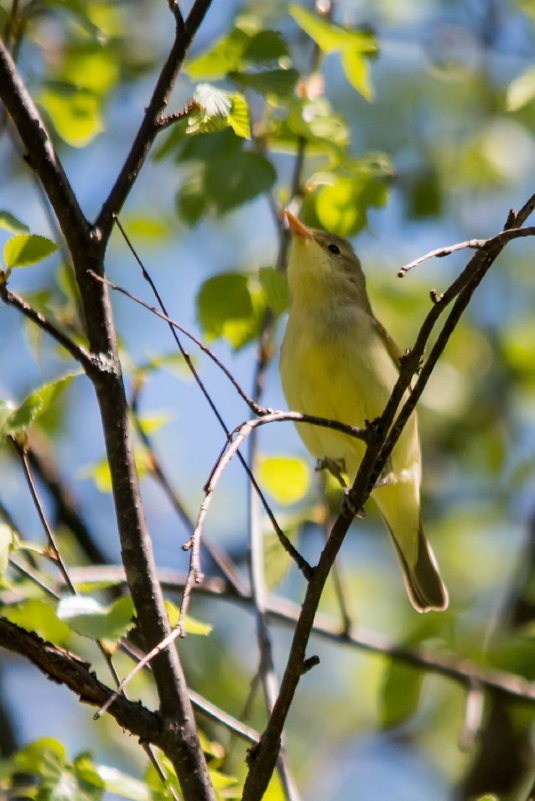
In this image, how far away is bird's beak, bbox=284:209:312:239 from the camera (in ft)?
14.0

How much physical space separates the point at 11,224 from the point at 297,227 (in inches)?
85.7

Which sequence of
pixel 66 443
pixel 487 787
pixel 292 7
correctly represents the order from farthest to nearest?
pixel 66 443 → pixel 487 787 → pixel 292 7

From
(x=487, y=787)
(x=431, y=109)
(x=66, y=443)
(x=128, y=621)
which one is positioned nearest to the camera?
(x=128, y=621)

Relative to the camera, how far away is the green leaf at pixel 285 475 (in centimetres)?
421

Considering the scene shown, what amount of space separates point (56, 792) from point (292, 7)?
8.29 ft

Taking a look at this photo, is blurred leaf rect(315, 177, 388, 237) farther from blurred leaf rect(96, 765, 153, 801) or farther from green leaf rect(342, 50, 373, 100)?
blurred leaf rect(96, 765, 153, 801)

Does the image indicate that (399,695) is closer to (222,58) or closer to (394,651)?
(394,651)

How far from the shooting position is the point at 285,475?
4.24 metres

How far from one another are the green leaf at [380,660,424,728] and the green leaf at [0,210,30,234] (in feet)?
7.97

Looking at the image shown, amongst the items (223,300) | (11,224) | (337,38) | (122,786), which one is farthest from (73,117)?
(122,786)

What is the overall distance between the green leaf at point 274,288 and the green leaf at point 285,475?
0.87 m

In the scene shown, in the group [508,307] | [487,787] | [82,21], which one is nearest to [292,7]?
[82,21]

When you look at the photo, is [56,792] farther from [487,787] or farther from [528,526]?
[528,526]

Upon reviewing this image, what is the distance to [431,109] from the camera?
8.69m
